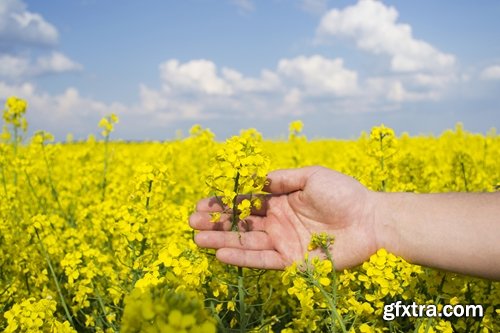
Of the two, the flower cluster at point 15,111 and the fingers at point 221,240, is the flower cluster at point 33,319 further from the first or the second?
the flower cluster at point 15,111

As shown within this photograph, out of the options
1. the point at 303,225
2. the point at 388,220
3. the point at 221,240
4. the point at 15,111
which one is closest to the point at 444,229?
the point at 388,220

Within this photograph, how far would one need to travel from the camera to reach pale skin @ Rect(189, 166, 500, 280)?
2289 mm

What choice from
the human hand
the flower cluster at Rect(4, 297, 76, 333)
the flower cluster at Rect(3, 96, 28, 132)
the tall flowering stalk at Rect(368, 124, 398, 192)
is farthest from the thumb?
the flower cluster at Rect(3, 96, 28, 132)

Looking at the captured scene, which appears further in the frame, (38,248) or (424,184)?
(424,184)

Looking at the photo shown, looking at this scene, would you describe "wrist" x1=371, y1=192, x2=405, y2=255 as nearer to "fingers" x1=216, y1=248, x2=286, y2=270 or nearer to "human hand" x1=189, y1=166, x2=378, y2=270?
"human hand" x1=189, y1=166, x2=378, y2=270

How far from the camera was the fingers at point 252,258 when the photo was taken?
245 cm

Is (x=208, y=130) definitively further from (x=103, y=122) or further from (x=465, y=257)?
(x=465, y=257)

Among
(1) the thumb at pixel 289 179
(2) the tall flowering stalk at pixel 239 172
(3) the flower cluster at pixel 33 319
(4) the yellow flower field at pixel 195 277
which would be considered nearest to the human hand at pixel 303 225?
(1) the thumb at pixel 289 179

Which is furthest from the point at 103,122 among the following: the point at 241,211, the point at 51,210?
the point at 241,211

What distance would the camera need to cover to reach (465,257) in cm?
228

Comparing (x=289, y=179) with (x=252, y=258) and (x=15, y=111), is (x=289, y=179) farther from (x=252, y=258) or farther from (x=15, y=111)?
(x=15, y=111)

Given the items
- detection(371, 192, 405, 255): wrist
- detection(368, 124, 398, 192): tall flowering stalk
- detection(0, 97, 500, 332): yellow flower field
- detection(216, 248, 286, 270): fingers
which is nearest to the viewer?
detection(0, 97, 500, 332): yellow flower field

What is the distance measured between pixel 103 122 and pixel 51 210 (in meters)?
1.01

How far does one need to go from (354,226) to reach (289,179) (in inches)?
15.2
